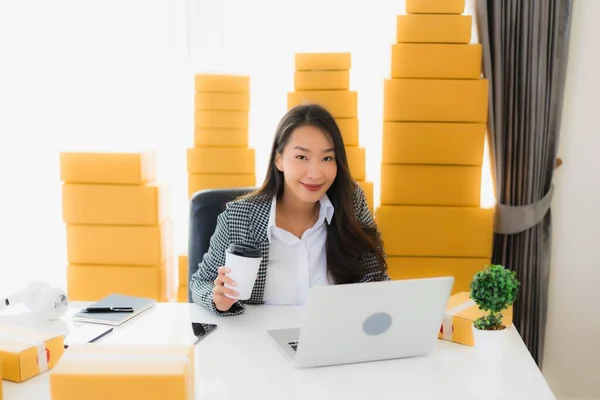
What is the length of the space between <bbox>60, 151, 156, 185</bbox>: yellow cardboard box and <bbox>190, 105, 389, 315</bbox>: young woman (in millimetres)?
645

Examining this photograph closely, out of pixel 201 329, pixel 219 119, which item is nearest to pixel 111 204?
pixel 219 119

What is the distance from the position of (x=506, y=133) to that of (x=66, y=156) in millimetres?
1744

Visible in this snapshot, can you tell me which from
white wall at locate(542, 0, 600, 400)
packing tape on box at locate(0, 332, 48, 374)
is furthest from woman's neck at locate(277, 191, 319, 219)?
white wall at locate(542, 0, 600, 400)

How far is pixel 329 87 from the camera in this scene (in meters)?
2.45

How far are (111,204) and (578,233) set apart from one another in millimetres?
1928

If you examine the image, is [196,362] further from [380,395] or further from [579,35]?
[579,35]

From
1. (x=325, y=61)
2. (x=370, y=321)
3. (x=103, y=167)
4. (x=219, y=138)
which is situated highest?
(x=325, y=61)

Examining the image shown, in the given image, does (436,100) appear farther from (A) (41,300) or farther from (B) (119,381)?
(B) (119,381)

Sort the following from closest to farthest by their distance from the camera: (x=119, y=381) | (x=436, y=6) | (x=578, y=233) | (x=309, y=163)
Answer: (x=119, y=381) < (x=309, y=163) < (x=436, y=6) < (x=578, y=233)

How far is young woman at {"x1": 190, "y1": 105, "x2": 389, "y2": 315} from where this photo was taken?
6.10ft

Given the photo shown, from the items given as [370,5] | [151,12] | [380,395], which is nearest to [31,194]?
[151,12]

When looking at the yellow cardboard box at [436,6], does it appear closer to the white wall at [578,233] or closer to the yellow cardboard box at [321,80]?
the yellow cardboard box at [321,80]

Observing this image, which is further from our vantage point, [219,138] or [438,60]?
[219,138]

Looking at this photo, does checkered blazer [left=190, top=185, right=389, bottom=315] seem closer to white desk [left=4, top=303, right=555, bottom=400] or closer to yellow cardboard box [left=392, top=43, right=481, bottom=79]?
white desk [left=4, top=303, right=555, bottom=400]
